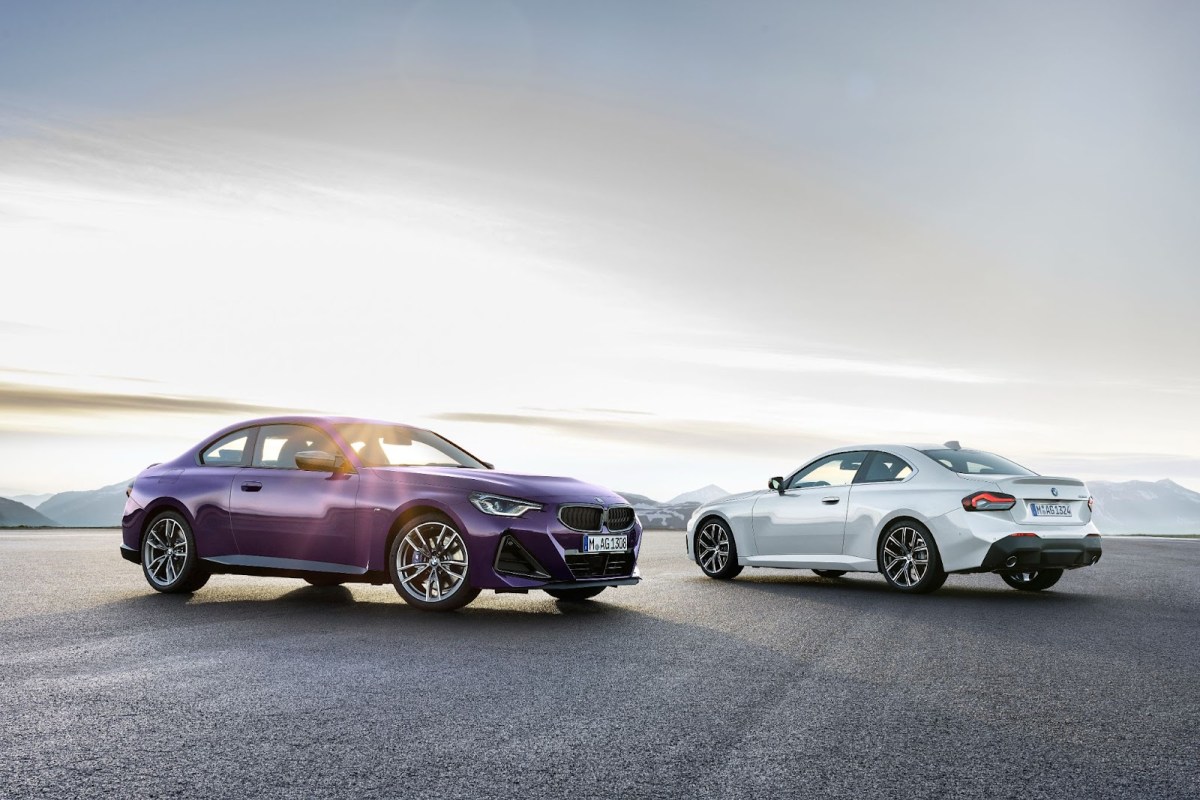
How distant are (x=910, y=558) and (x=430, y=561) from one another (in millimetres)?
5316

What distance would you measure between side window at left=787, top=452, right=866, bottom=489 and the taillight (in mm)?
1535

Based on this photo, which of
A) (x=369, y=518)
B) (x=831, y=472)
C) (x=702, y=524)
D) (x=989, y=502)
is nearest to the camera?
(x=369, y=518)

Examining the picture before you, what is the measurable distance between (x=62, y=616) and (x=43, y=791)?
528 centimetres

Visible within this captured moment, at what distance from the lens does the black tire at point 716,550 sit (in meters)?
13.0

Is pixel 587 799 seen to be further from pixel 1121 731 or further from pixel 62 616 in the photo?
pixel 62 616

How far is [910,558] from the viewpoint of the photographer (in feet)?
37.4

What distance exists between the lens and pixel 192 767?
427 cm

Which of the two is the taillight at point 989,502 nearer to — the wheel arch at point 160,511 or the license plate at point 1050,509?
the license plate at point 1050,509

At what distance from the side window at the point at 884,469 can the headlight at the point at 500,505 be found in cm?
473

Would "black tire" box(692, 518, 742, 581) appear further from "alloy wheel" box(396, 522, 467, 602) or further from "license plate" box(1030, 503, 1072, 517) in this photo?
"alloy wheel" box(396, 522, 467, 602)

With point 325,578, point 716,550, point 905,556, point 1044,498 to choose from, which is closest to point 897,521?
point 905,556

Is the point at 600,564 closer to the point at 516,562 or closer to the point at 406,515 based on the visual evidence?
the point at 516,562

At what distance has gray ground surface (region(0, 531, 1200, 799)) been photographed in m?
4.24

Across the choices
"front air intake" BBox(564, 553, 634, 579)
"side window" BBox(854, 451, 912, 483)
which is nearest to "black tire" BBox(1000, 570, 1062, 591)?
"side window" BBox(854, 451, 912, 483)
